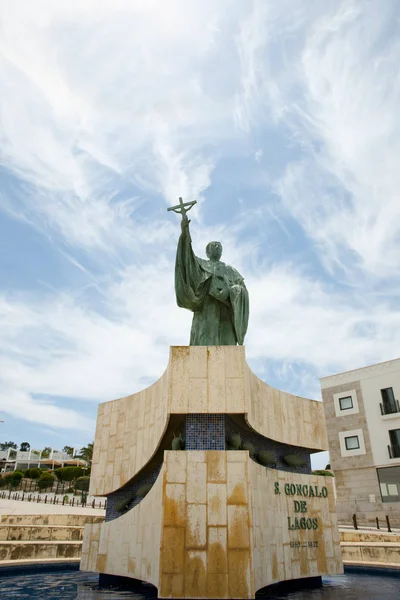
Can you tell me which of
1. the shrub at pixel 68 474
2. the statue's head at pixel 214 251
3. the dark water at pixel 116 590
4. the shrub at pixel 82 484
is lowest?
the dark water at pixel 116 590

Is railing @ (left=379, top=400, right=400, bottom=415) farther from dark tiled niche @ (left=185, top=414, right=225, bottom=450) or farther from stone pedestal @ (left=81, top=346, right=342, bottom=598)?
dark tiled niche @ (left=185, top=414, right=225, bottom=450)

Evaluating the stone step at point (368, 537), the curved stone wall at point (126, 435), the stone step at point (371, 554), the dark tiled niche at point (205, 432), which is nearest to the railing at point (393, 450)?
the stone step at point (368, 537)

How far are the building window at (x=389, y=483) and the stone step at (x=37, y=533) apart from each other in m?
18.5

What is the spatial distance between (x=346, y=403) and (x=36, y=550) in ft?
73.2

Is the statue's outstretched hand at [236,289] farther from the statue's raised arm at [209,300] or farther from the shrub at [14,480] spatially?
the shrub at [14,480]

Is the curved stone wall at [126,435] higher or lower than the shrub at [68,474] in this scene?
lower

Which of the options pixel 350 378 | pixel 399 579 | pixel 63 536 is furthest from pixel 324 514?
pixel 350 378

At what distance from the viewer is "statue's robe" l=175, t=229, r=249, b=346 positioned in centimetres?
991

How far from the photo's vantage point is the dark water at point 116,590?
26.3 ft

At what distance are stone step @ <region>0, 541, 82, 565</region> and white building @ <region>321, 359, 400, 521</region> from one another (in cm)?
1915

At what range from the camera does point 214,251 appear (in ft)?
36.4

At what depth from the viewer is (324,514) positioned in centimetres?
1009

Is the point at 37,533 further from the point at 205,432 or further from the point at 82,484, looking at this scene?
the point at 82,484

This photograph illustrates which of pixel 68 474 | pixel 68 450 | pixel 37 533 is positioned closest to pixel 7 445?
pixel 68 450
